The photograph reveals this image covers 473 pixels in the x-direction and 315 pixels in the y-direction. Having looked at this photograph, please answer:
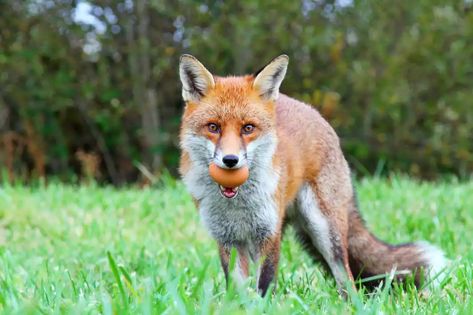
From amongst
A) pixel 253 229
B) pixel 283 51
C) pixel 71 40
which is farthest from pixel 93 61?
pixel 253 229

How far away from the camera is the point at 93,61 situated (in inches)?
450

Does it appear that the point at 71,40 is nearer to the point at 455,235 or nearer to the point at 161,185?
the point at 161,185

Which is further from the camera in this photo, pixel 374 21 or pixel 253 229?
pixel 374 21

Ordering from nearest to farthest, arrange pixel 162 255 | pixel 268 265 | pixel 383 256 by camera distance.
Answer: pixel 268 265 → pixel 383 256 → pixel 162 255

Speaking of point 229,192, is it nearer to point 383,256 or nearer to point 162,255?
point 383,256

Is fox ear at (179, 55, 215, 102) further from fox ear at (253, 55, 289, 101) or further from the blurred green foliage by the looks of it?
the blurred green foliage

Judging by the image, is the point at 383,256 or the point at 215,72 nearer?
the point at 383,256

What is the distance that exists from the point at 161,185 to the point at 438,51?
5128 mm

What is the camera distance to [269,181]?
438 centimetres

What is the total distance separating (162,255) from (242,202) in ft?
5.32

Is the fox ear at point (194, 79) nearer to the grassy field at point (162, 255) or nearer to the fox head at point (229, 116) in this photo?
the fox head at point (229, 116)

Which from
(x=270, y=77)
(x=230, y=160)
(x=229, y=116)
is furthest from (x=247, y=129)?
(x=270, y=77)

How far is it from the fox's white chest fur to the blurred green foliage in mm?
6088

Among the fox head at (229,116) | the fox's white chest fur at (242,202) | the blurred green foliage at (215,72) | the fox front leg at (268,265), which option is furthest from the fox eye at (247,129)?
the blurred green foliage at (215,72)
